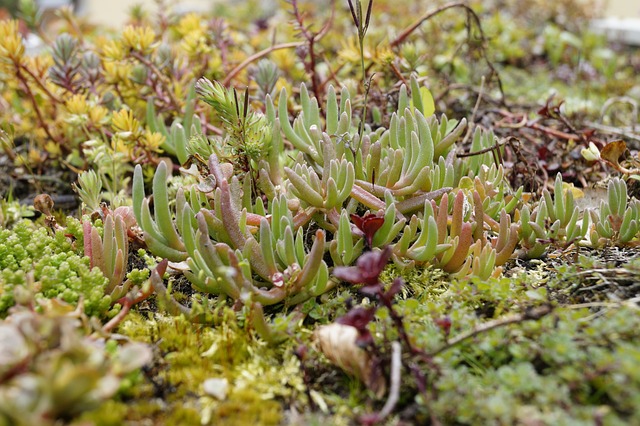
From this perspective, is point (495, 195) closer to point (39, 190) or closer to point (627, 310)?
point (627, 310)

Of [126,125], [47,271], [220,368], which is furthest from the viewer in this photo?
[126,125]

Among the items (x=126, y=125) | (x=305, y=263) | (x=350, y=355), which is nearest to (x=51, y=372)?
(x=350, y=355)

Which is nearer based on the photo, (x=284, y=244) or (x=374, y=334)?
(x=374, y=334)

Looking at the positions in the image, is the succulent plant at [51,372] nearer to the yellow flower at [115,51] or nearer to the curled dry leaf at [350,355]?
the curled dry leaf at [350,355]

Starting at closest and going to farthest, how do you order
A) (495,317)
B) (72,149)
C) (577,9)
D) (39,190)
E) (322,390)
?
(322,390)
(495,317)
(39,190)
(72,149)
(577,9)

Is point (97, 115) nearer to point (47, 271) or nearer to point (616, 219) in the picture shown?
point (47, 271)

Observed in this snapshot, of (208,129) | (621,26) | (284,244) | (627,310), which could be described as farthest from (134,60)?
(621,26)
